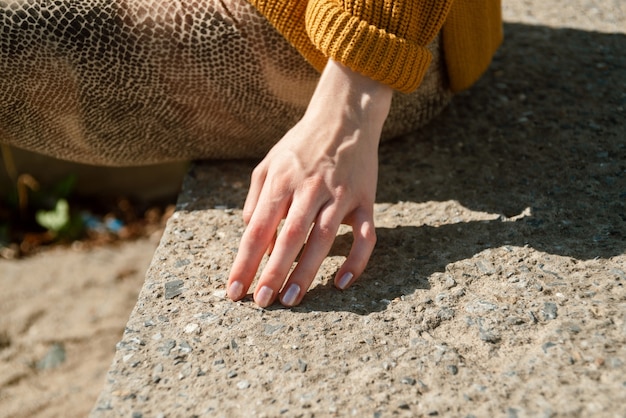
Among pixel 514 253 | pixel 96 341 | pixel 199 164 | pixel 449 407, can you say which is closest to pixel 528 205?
pixel 514 253

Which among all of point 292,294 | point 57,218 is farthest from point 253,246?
point 57,218

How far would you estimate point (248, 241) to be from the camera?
5.07 ft

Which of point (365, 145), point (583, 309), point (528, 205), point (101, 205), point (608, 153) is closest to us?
point (583, 309)

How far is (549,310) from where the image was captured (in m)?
1.46

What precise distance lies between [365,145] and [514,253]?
430mm

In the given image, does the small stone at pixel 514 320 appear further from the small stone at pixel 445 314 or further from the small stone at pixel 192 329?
the small stone at pixel 192 329

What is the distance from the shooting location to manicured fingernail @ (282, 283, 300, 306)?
1.52 meters

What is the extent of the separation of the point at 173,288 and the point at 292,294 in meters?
0.30

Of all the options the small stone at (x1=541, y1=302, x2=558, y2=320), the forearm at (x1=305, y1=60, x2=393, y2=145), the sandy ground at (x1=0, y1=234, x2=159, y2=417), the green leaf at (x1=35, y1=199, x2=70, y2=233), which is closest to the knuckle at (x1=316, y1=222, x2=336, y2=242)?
the forearm at (x1=305, y1=60, x2=393, y2=145)

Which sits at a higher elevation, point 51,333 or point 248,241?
point 248,241

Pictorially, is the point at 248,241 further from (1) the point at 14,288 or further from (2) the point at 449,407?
(1) the point at 14,288

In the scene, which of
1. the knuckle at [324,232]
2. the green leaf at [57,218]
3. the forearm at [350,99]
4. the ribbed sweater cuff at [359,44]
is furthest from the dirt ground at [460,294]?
the green leaf at [57,218]

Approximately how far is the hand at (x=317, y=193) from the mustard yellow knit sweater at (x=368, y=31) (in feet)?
0.17

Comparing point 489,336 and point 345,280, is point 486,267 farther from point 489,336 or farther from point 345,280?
point 345,280
